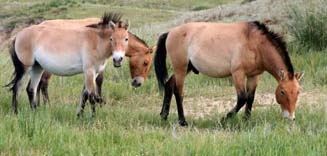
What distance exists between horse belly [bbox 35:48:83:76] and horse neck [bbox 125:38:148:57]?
145 cm

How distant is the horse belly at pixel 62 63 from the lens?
9188mm

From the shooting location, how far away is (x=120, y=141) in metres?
6.56

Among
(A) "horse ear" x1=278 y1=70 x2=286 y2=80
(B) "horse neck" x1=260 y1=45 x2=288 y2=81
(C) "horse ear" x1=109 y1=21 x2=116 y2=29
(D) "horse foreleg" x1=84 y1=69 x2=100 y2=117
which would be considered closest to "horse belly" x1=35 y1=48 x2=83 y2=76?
(D) "horse foreleg" x1=84 y1=69 x2=100 y2=117

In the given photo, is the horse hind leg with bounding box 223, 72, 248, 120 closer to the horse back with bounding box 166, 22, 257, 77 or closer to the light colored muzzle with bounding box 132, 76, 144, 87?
the horse back with bounding box 166, 22, 257, 77

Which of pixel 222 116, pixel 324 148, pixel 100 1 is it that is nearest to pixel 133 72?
pixel 222 116

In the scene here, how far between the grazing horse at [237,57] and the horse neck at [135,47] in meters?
0.89

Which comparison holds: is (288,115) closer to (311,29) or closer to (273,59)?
(273,59)

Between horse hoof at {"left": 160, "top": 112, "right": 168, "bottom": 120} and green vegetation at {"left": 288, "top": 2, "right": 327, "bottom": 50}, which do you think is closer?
horse hoof at {"left": 160, "top": 112, "right": 168, "bottom": 120}

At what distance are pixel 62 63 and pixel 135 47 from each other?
167cm

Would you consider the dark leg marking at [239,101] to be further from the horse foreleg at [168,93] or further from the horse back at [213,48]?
the horse foreleg at [168,93]

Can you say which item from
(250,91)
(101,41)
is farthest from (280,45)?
(101,41)

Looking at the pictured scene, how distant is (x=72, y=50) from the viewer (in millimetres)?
9188

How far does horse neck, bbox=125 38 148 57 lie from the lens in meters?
10.5

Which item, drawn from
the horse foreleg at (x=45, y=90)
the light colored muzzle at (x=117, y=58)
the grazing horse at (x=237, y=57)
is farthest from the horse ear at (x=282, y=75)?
the horse foreleg at (x=45, y=90)
